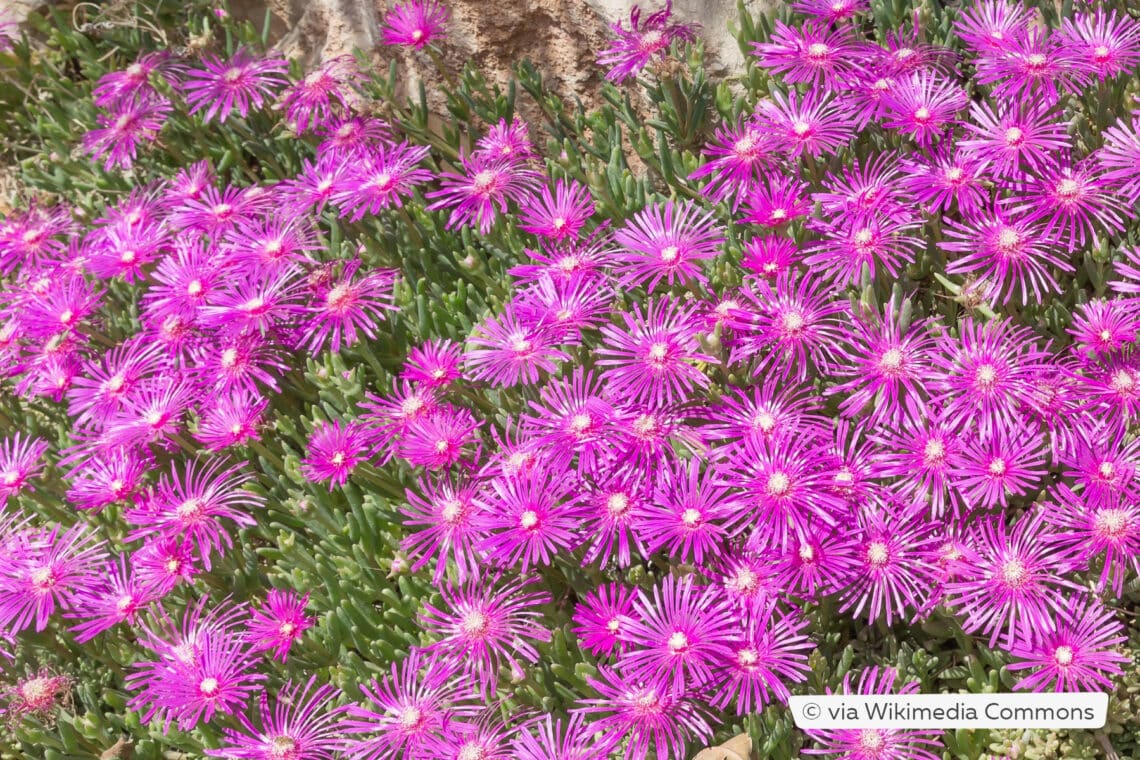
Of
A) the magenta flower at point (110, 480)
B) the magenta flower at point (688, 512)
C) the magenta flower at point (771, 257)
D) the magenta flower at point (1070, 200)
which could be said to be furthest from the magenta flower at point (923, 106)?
the magenta flower at point (110, 480)

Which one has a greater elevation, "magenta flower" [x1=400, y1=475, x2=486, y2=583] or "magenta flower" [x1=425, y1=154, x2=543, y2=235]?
"magenta flower" [x1=425, y1=154, x2=543, y2=235]

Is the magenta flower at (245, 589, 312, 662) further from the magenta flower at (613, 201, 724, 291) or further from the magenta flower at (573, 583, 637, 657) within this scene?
the magenta flower at (613, 201, 724, 291)

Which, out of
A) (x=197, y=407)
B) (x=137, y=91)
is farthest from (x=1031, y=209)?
(x=137, y=91)

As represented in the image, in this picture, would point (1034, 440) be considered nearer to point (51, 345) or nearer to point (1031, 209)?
point (1031, 209)

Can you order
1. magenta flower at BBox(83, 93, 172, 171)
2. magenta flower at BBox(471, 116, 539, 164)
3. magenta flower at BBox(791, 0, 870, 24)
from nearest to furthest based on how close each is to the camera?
magenta flower at BBox(791, 0, 870, 24) < magenta flower at BBox(471, 116, 539, 164) < magenta flower at BBox(83, 93, 172, 171)

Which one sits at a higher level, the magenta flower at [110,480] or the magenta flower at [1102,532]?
the magenta flower at [1102,532]

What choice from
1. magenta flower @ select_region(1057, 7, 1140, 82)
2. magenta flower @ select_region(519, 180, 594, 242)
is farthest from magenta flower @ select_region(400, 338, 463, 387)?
magenta flower @ select_region(1057, 7, 1140, 82)

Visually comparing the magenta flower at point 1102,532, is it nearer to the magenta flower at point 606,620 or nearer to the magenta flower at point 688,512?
the magenta flower at point 688,512
